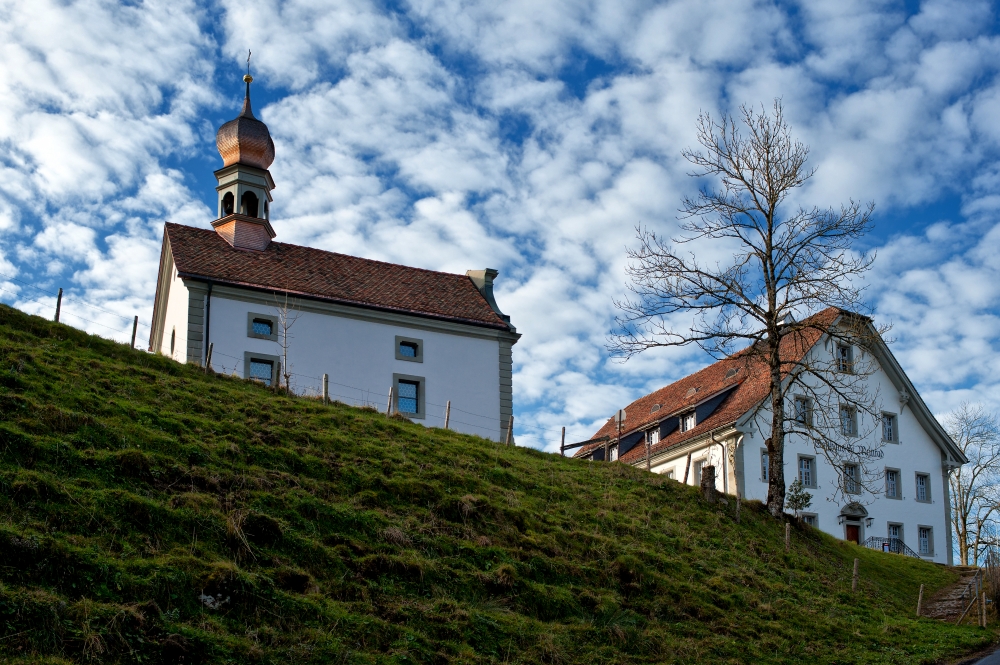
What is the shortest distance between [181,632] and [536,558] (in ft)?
29.4

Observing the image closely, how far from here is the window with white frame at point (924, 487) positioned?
44969 mm

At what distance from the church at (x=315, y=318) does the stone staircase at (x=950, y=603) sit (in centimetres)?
1540

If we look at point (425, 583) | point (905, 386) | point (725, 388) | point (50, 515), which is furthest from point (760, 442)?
point (50, 515)

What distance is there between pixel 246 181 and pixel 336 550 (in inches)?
1035

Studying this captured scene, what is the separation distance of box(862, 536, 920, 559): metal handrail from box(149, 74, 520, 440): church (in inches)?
607

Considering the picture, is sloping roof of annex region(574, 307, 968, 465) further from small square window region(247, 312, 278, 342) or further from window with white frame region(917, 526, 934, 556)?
small square window region(247, 312, 278, 342)

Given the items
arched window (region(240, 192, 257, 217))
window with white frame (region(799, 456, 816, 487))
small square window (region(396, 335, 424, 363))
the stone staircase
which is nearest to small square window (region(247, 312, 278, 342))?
small square window (region(396, 335, 424, 363))

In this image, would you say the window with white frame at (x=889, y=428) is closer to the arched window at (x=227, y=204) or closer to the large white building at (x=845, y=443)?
the large white building at (x=845, y=443)

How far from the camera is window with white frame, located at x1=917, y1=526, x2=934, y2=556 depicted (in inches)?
1714

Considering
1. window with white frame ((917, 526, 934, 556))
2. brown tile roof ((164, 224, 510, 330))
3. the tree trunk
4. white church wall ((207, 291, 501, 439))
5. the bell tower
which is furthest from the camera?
window with white frame ((917, 526, 934, 556))

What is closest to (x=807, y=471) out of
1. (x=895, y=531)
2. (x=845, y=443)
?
(x=845, y=443)

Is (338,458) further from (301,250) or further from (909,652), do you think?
(301,250)

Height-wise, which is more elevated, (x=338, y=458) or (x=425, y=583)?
(x=338, y=458)

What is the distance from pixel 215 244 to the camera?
3978 cm
